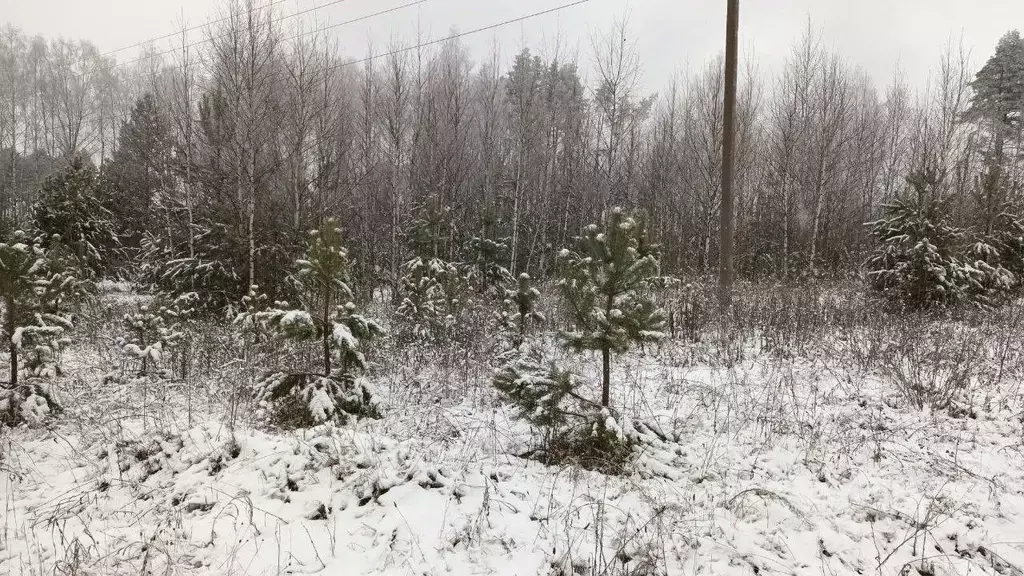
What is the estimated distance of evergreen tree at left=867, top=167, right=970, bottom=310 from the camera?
8.81 m

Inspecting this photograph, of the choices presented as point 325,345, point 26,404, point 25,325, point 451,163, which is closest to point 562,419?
point 325,345

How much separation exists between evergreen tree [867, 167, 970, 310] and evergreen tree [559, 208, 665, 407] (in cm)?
784

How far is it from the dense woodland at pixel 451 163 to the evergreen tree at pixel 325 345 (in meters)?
3.74

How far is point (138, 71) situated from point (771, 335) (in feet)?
165

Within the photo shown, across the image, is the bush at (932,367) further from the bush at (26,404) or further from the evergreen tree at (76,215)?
the evergreen tree at (76,215)

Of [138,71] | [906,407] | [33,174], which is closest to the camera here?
[906,407]

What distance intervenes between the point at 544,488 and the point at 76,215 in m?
19.2

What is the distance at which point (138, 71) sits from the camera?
3922 centimetres

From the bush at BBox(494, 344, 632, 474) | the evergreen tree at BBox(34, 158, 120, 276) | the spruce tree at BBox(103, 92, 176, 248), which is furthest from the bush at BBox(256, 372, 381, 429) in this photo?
the spruce tree at BBox(103, 92, 176, 248)

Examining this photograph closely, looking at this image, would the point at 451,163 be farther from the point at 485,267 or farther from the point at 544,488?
the point at 544,488

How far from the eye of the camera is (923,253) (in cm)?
890

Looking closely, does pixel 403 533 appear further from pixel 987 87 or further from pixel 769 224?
pixel 987 87

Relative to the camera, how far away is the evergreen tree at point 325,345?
471cm

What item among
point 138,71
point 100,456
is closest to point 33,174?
point 138,71
